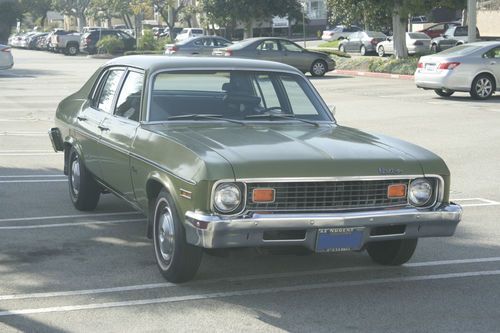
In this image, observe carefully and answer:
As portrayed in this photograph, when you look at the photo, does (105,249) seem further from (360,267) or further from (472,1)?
(472,1)

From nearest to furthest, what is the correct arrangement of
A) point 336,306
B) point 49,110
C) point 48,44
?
point 336,306, point 49,110, point 48,44

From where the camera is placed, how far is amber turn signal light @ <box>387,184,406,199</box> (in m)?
6.30

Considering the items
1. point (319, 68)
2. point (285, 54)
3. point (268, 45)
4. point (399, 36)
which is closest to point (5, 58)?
point (268, 45)

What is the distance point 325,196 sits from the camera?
20.1ft

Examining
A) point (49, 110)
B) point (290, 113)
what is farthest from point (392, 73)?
point (290, 113)

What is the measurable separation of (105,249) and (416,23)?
63.9m

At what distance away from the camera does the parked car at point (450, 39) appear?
44875 mm

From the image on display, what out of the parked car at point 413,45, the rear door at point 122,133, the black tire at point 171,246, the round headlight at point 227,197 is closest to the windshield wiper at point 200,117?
the rear door at point 122,133

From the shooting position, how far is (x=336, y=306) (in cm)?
600

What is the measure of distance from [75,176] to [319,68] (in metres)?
24.7

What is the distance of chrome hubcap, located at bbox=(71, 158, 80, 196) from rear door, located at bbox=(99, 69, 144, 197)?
1.02 meters

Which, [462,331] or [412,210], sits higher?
[412,210]

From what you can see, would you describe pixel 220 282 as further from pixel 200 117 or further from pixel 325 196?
pixel 200 117

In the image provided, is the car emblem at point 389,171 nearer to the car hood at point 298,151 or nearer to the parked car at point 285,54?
the car hood at point 298,151
